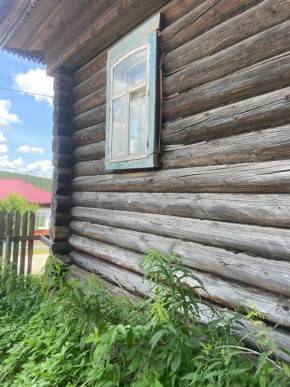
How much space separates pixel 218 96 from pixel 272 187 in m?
0.83

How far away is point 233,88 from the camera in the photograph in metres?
2.08

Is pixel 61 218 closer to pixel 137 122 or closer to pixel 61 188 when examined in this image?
pixel 61 188

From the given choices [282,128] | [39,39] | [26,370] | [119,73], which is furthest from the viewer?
→ [39,39]

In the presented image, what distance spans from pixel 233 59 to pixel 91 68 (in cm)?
248

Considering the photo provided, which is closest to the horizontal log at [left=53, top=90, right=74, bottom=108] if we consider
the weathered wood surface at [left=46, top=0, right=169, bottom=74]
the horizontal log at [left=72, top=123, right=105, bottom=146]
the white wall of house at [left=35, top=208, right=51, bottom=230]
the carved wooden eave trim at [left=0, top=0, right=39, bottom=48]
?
the weathered wood surface at [left=46, top=0, right=169, bottom=74]

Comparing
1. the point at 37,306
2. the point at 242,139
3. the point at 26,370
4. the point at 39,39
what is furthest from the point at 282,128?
the point at 39,39

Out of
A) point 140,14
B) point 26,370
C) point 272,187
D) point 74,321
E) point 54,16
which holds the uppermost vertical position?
point 54,16

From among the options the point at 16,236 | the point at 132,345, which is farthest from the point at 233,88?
the point at 16,236

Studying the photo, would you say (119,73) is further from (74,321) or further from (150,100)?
(74,321)

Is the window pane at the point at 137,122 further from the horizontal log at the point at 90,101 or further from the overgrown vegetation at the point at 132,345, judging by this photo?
the overgrown vegetation at the point at 132,345

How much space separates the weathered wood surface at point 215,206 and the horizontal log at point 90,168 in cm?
50

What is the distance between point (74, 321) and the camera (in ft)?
8.34

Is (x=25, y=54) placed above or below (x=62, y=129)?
above

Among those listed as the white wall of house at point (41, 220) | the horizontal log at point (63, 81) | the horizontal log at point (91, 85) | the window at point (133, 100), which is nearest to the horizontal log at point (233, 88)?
the window at point (133, 100)
